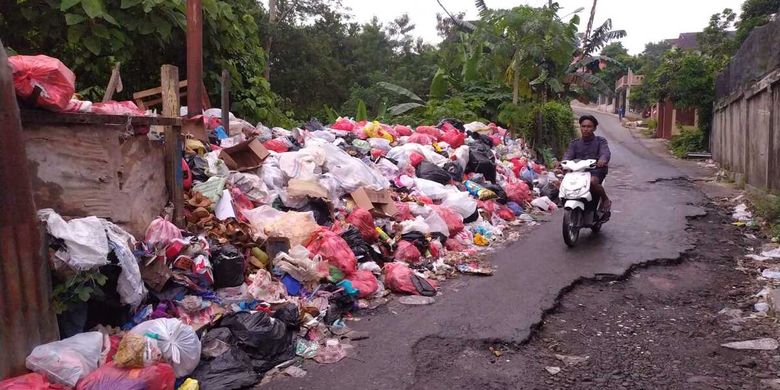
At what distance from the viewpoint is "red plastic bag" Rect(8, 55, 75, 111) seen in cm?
312

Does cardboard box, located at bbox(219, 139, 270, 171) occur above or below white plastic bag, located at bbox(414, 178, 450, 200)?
above

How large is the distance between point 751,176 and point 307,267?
360 inches

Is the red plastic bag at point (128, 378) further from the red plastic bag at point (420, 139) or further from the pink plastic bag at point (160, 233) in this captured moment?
the red plastic bag at point (420, 139)

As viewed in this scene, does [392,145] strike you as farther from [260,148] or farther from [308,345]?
[308,345]

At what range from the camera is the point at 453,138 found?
10.5 metres

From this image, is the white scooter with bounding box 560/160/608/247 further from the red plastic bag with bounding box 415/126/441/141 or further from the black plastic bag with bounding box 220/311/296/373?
the red plastic bag with bounding box 415/126/441/141

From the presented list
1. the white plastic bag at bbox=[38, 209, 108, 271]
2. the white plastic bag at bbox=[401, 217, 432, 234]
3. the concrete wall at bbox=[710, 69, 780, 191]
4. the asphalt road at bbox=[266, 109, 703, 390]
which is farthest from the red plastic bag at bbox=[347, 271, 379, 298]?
the concrete wall at bbox=[710, 69, 780, 191]

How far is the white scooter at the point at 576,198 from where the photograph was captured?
6230 millimetres

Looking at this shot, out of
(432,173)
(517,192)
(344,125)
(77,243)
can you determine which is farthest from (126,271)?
(517,192)

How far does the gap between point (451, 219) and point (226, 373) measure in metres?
4.21

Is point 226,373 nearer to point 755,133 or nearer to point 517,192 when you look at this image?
point 517,192

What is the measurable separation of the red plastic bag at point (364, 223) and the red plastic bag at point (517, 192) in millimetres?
3920

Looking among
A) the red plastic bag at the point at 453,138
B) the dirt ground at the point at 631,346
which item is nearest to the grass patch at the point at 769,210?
the dirt ground at the point at 631,346

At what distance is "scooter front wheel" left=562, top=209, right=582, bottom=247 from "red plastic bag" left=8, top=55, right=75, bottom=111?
4.83m
